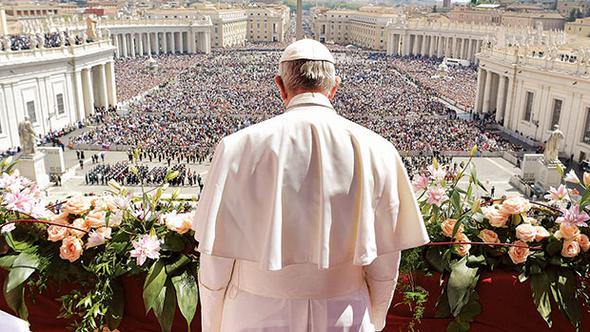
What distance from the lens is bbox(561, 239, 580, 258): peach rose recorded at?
3729mm

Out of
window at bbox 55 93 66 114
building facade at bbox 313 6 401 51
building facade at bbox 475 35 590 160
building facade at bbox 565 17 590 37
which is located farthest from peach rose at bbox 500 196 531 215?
building facade at bbox 313 6 401 51

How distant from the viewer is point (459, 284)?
379 centimetres

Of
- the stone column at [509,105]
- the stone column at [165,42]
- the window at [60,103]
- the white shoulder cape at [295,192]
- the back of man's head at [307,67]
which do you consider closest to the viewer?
the white shoulder cape at [295,192]

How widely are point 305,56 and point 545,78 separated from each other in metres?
34.6

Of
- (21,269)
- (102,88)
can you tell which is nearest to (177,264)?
(21,269)

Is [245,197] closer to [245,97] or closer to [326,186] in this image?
[326,186]

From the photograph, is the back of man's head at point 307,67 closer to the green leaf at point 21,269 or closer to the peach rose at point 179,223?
the peach rose at point 179,223

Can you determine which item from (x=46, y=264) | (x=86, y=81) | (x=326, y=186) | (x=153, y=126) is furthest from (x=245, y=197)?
(x=86, y=81)

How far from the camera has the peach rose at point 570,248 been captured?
3729 millimetres

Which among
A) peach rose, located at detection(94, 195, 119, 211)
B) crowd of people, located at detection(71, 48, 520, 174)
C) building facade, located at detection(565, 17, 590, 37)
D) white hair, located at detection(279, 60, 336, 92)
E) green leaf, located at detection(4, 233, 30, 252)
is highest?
white hair, located at detection(279, 60, 336, 92)

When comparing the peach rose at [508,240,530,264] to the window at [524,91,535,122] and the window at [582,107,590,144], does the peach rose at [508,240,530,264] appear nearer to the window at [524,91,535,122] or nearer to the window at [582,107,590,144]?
the window at [582,107,590,144]

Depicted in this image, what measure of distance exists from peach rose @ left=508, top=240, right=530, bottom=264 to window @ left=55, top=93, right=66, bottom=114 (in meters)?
35.5

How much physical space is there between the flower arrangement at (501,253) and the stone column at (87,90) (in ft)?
126

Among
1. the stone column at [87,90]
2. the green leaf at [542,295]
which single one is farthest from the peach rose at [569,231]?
the stone column at [87,90]
